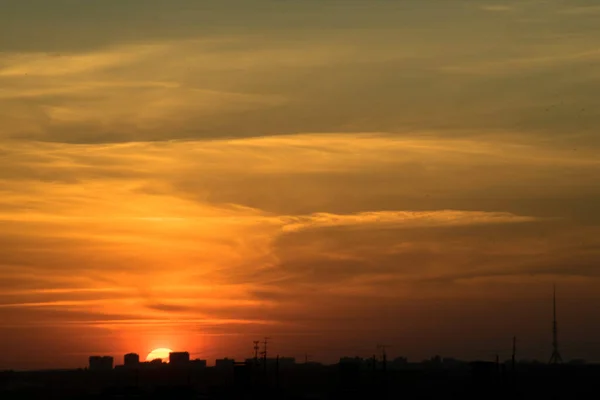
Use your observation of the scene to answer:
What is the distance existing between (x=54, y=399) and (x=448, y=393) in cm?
5637

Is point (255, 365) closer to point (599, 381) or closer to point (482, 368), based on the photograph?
point (482, 368)

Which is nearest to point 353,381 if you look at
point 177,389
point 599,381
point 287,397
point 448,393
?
point 287,397

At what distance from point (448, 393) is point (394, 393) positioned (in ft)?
27.7

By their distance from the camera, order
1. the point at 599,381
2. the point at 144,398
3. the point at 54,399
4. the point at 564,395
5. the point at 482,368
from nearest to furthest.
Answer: the point at 482,368
the point at 144,398
the point at 54,399
the point at 564,395
the point at 599,381

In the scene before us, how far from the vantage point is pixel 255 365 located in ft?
352

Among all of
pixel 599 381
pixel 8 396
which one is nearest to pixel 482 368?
pixel 8 396

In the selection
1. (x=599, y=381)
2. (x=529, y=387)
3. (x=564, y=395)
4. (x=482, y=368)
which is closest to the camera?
(x=482, y=368)

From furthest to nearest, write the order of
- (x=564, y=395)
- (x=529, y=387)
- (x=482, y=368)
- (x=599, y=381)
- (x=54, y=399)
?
(x=599, y=381) < (x=529, y=387) < (x=564, y=395) < (x=54, y=399) < (x=482, y=368)

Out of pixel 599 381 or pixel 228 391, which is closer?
pixel 228 391

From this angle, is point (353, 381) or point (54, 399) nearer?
point (353, 381)

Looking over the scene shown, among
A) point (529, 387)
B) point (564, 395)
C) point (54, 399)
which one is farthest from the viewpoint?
point (529, 387)

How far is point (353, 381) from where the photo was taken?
3863 inches

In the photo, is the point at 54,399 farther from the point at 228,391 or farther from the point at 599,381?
the point at 599,381

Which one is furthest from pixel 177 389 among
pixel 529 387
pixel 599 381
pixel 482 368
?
pixel 599 381
